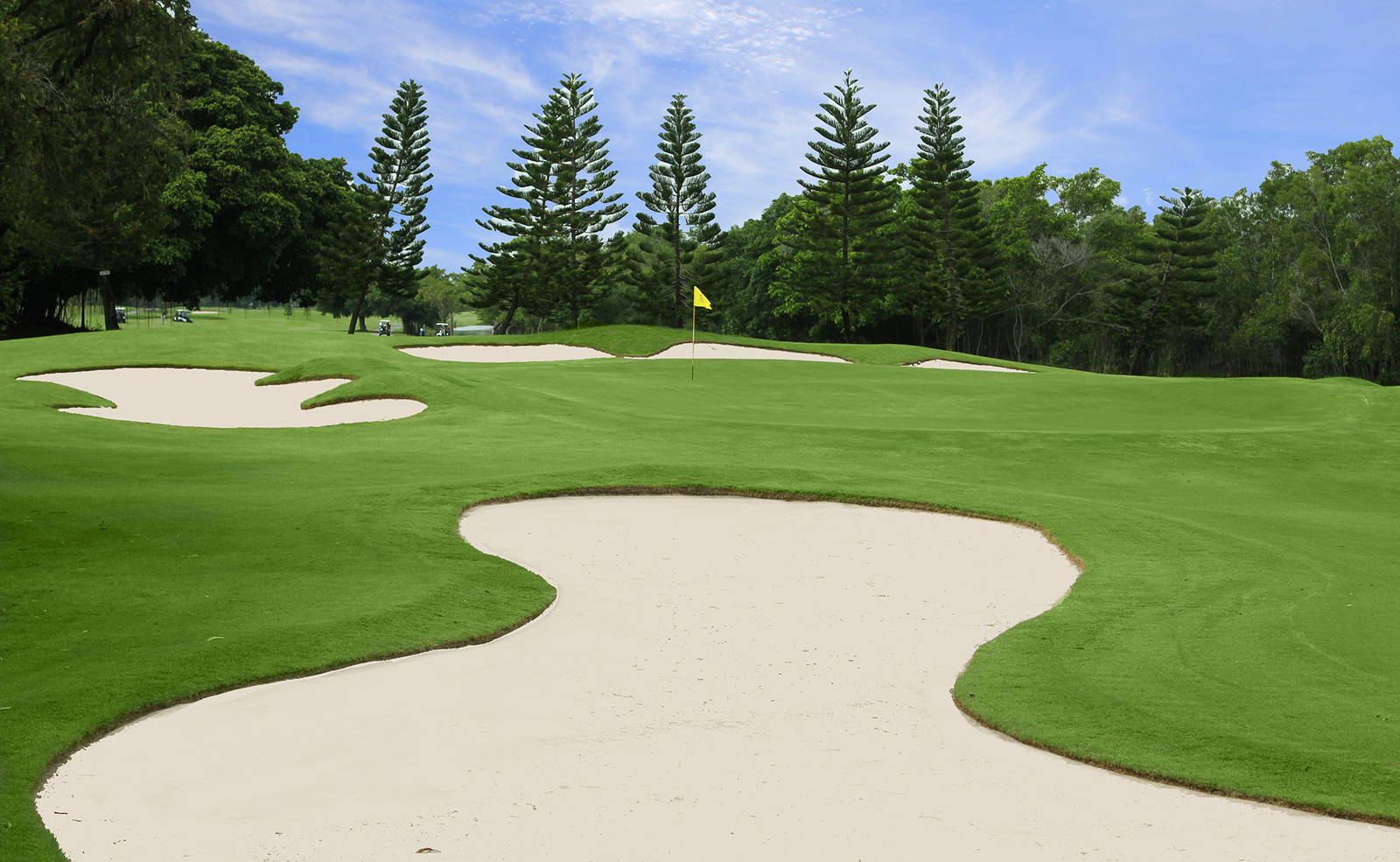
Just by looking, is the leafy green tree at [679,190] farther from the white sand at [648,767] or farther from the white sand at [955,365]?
the white sand at [648,767]

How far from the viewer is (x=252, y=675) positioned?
7.03m

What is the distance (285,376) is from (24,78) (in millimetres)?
18642

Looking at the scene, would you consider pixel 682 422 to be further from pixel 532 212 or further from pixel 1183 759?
pixel 532 212

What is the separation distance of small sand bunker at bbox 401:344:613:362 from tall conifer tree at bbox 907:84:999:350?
29.4 m

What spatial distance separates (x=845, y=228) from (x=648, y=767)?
202 ft

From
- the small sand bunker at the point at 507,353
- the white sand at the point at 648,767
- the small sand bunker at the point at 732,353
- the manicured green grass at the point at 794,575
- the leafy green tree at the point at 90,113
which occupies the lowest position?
the white sand at the point at 648,767

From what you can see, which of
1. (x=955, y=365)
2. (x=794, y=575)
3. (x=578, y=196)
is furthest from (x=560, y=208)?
(x=794, y=575)

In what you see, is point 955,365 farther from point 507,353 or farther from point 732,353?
point 507,353

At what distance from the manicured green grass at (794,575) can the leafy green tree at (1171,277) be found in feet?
145

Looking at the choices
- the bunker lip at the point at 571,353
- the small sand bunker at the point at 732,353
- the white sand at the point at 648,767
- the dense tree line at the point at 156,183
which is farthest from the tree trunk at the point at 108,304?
the white sand at the point at 648,767

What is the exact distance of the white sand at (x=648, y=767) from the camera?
5.02 m

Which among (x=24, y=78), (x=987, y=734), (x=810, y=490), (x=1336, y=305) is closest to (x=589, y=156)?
(x=1336, y=305)

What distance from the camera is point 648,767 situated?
5.89 meters

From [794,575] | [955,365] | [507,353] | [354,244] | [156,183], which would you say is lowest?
[794,575]
